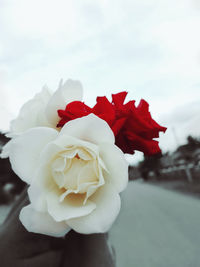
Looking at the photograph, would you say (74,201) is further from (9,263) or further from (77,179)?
(9,263)

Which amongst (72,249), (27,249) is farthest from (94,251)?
(27,249)

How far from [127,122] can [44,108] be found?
0.26m

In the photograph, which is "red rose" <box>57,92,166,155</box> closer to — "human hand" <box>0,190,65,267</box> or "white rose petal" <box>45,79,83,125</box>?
"white rose petal" <box>45,79,83,125</box>

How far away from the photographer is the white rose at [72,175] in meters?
0.53

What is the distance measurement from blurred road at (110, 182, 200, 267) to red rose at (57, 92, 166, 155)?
1.93 metres

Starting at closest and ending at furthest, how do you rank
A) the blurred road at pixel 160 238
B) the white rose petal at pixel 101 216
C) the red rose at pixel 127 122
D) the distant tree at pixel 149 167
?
the white rose petal at pixel 101 216 → the red rose at pixel 127 122 → the blurred road at pixel 160 238 → the distant tree at pixel 149 167

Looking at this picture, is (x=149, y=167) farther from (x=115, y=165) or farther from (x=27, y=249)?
(x=115, y=165)

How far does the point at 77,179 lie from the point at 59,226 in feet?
0.36

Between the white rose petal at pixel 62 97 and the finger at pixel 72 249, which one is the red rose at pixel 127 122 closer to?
the white rose petal at pixel 62 97

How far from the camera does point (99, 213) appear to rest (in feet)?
1.73

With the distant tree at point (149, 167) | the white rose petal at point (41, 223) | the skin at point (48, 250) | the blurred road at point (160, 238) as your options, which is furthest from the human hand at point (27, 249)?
the distant tree at point (149, 167)

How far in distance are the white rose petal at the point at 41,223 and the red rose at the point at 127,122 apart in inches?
9.9

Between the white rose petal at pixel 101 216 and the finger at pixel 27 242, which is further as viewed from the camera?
the finger at pixel 27 242

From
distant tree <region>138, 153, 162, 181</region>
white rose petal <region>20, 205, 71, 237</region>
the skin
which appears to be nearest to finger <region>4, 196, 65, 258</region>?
the skin
